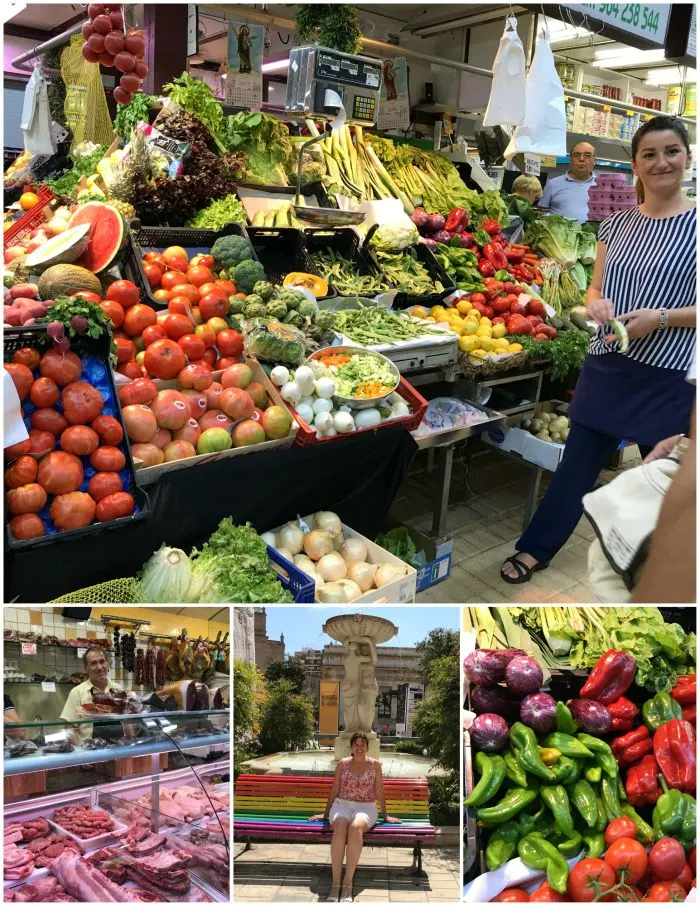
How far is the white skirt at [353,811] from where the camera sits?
1527 millimetres

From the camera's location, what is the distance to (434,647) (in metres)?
1.55

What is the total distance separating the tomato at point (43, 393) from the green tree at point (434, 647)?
152cm

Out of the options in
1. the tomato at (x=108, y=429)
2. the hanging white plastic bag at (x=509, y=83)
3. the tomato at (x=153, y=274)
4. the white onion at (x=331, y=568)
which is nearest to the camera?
the tomato at (x=108, y=429)

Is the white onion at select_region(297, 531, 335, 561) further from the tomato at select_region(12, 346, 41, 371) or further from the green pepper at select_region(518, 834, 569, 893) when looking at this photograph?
the green pepper at select_region(518, 834, 569, 893)

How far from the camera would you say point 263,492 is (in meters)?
2.89

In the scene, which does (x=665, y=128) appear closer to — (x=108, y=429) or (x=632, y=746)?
(x=632, y=746)

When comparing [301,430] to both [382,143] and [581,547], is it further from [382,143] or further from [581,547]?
[382,143]

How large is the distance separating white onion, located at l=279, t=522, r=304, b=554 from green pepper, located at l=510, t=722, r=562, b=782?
137cm

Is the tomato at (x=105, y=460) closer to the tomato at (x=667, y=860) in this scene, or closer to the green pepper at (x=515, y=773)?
the green pepper at (x=515, y=773)

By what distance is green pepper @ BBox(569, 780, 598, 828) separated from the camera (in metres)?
1.65

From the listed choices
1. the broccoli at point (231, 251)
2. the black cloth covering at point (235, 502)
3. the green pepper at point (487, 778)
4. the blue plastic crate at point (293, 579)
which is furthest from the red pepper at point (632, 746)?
the broccoli at point (231, 251)

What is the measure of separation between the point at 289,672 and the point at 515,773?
63 cm

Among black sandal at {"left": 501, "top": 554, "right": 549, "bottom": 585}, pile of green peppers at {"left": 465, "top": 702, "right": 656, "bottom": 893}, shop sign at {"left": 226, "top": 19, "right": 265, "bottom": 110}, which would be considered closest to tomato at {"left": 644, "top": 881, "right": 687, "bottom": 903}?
pile of green peppers at {"left": 465, "top": 702, "right": 656, "bottom": 893}

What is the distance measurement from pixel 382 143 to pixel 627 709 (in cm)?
514
